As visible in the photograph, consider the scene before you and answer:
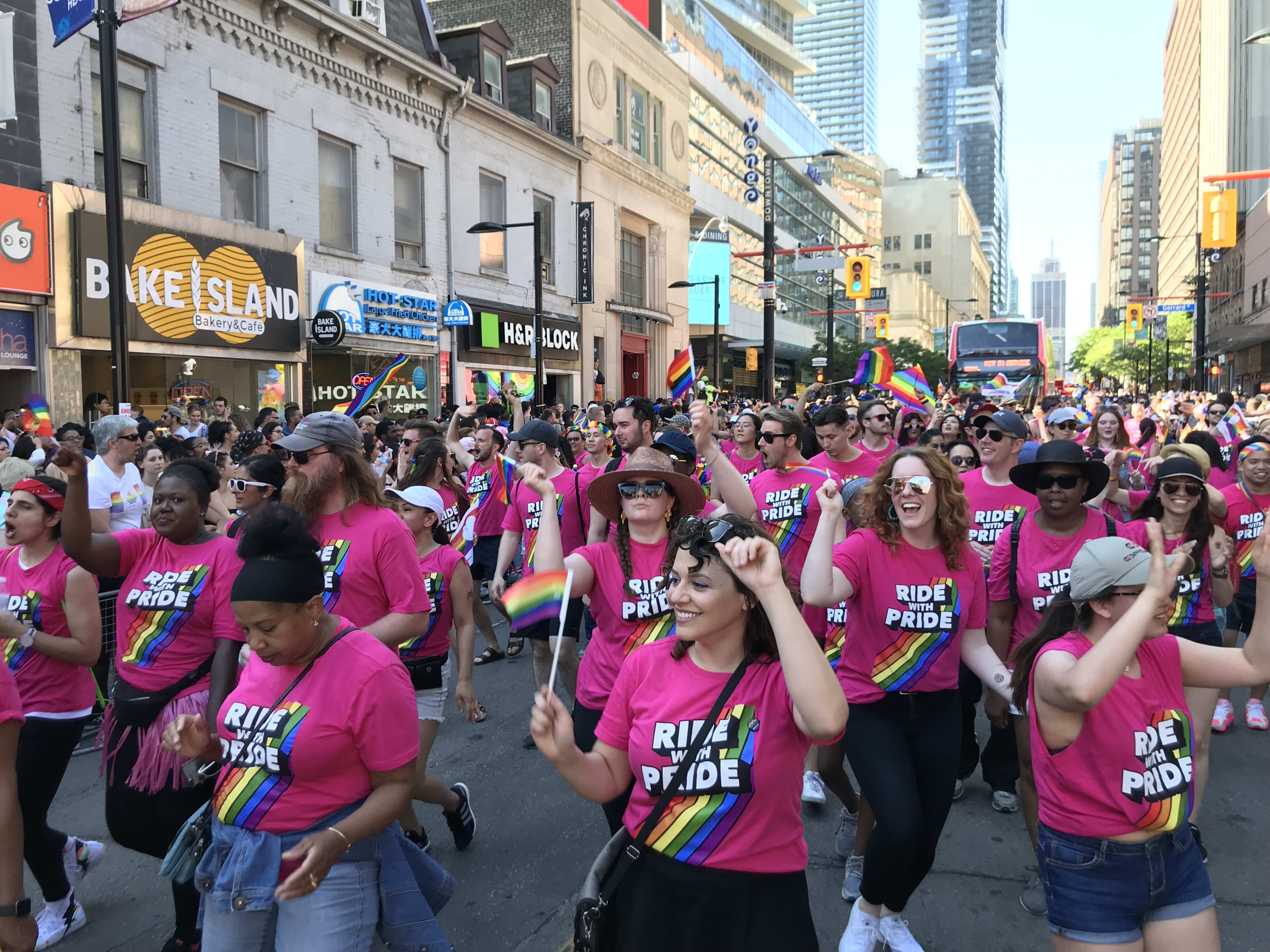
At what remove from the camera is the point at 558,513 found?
5027 mm

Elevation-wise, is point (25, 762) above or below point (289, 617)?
below

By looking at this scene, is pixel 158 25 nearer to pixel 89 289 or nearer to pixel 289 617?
pixel 89 289

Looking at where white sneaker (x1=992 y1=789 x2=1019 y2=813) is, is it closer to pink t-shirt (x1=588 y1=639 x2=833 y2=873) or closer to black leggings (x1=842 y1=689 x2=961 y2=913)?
black leggings (x1=842 y1=689 x2=961 y2=913)

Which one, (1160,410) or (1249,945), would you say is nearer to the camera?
(1249,945)

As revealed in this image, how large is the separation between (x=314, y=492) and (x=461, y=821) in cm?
177

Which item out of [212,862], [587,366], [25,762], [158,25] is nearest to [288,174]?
[158,25]

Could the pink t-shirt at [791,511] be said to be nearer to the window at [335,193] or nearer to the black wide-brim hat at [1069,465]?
the black wide-brim hat at [1069,465]

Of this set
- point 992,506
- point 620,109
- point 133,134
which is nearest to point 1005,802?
point 992,506

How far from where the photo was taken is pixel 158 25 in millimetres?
15500

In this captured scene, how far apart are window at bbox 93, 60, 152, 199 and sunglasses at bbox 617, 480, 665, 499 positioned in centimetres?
1410

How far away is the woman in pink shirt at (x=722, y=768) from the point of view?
94.3 inches

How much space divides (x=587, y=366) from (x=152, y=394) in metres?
14.7

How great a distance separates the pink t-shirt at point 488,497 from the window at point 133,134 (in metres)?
9.68

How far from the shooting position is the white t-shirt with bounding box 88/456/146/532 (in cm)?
708
